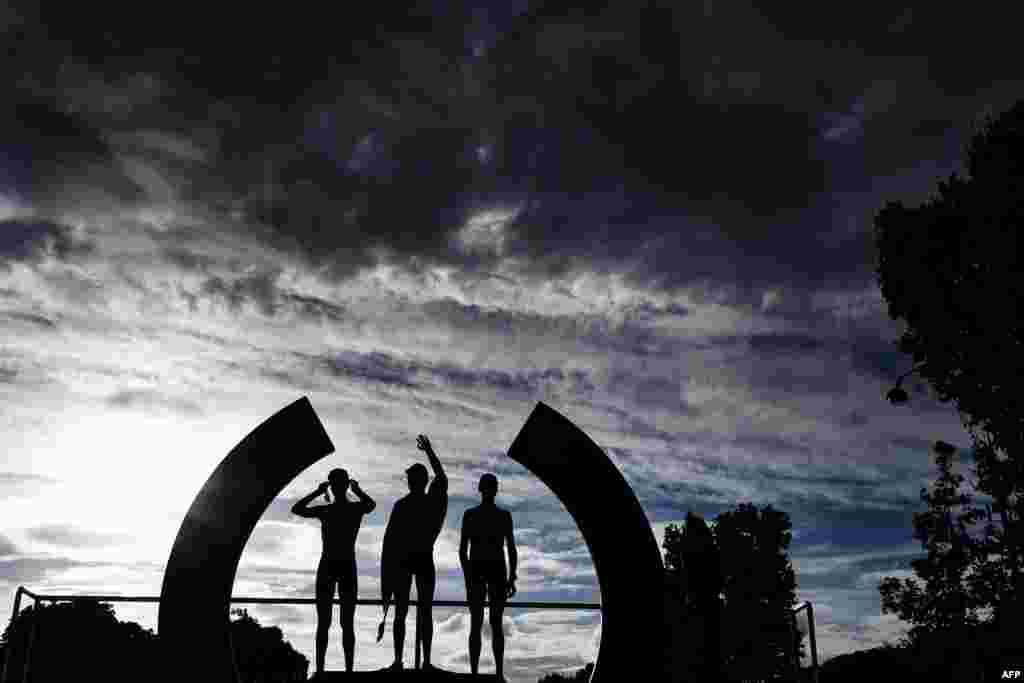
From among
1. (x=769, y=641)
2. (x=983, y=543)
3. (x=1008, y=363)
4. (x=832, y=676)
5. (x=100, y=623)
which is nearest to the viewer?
(x=1008, y=363)

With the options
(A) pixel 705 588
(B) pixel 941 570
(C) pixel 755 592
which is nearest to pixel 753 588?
(C) pixel 755 592

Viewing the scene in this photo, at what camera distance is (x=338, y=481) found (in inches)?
363

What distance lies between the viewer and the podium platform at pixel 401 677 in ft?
28.4

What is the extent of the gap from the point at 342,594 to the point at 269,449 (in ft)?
5.89

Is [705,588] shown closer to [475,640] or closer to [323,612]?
[475,640]

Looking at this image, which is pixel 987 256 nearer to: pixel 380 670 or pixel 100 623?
pixel 380 670

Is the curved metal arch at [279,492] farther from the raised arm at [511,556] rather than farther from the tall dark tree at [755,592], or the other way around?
the tall dark tree at [755,592]

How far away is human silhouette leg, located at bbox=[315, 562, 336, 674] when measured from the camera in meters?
8.86

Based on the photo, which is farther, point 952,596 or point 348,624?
point 952,596

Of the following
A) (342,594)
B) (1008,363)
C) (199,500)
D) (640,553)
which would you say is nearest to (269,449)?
(199,500)

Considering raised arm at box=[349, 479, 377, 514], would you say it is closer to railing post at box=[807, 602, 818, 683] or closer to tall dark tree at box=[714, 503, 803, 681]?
railing post at box=[807, 602, 818, 683]

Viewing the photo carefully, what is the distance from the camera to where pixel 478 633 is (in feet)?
29.3

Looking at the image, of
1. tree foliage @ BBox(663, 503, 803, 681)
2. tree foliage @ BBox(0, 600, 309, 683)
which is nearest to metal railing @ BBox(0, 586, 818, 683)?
tree foliage @ BBox(663, 503, 803, 681)

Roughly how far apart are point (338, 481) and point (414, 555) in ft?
3.75
